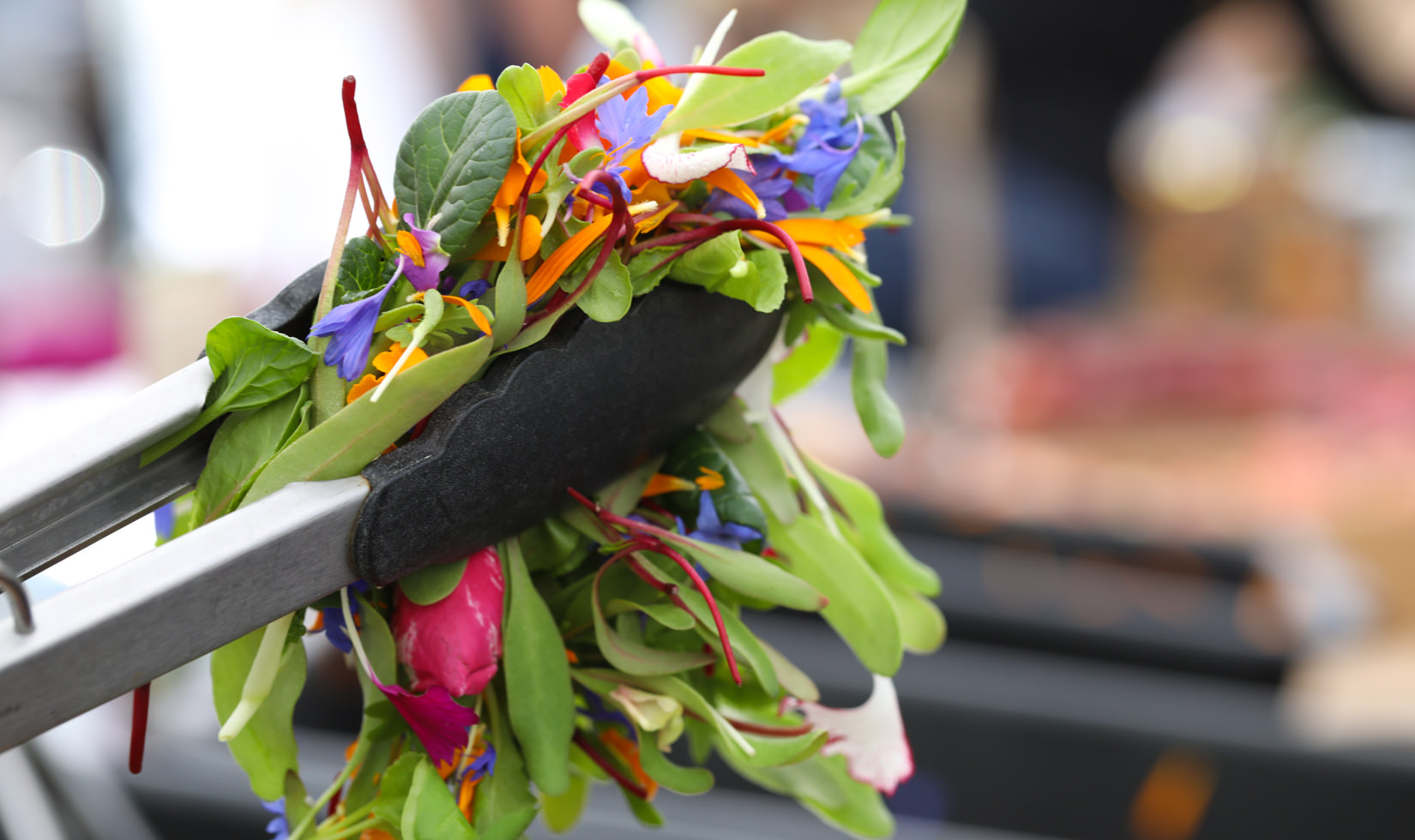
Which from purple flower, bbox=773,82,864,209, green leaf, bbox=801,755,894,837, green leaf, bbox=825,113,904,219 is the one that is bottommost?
green leaf, bbox=801,755,894,837

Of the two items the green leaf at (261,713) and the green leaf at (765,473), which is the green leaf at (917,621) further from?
the green leaf at (261,713)

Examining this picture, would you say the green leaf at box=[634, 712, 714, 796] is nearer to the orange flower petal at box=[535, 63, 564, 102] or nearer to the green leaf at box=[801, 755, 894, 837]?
the green leaf at box=[801, 755, 894, 837]

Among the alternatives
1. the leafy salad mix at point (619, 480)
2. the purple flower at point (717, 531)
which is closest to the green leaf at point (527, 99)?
the leafy salad mix at point (619, 480)

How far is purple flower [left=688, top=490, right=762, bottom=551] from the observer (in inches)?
10.8

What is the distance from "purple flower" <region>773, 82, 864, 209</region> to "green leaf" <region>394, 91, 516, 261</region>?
73mm

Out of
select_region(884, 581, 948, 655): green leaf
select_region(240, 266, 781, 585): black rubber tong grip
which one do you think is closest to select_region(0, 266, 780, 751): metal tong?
select_region(240, 266, 781, 585): black rubber tong grip

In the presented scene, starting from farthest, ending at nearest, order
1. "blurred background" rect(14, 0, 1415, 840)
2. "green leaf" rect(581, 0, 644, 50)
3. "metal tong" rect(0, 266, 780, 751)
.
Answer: "blurred background" rect(14, 0, 1415, 840) → "green leaf" rect(581, 0, 644, 50) → "metal tong" rect(0, 266, 780, 751)

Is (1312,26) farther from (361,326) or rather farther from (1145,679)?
(361,326)

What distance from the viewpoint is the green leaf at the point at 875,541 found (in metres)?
0.34

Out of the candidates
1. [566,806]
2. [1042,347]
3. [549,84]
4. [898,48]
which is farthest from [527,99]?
[1042,347]

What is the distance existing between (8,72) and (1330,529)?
9.06 feet

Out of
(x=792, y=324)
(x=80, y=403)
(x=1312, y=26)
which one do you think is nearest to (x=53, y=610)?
(x=792, y=324)

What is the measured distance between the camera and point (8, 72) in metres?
2.45

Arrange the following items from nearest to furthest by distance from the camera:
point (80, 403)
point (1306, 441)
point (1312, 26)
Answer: point (80, 403)
point (1306, 441)
point (1312, 26)
